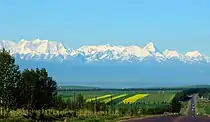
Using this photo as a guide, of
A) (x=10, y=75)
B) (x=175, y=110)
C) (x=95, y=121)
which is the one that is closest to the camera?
(x=95, y=121)

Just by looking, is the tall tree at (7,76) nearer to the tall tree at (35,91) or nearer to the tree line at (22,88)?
the tree line at (22,88)

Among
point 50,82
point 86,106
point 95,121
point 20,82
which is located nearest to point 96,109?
point 86,106

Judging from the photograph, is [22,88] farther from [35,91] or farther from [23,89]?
[35,91]

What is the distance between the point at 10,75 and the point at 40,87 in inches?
534

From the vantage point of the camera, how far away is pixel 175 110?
153m

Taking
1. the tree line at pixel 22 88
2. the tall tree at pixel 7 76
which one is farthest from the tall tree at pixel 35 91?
the tall tree at pixel 7 76

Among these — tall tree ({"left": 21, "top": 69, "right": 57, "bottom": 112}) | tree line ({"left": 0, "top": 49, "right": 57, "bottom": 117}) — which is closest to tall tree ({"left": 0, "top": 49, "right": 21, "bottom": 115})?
tree line ({"left": 0, "top": 49, "right": 57, "bottom": 117})

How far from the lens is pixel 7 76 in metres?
80.2

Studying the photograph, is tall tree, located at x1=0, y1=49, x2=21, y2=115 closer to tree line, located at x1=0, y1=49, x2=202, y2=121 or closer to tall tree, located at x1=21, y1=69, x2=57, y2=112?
tree line, located at x1=0, y1=49, x2=202, y2=121

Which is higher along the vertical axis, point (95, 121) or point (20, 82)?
point (20, 82)

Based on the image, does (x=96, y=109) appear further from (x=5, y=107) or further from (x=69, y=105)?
(x=5, y=107)

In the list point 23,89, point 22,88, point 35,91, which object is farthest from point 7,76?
point 35,91

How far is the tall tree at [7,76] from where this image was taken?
79.7 metres

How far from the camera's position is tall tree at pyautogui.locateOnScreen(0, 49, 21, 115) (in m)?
79.7
